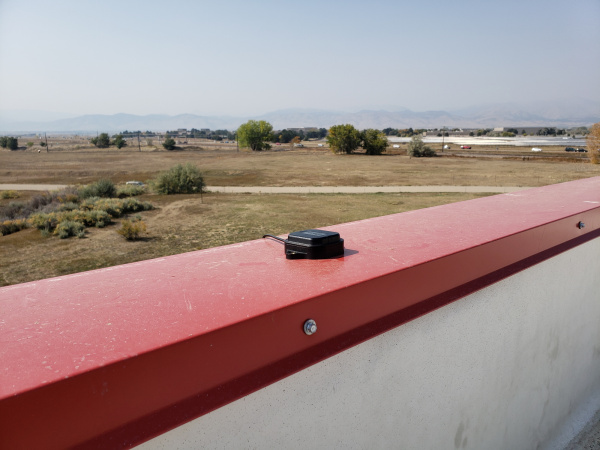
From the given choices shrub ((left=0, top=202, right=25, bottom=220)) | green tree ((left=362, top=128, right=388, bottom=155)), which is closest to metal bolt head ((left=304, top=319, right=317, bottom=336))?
shrub ((left=0, top=202, right=25, bottom=220))

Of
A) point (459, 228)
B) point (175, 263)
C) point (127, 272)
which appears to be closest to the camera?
point (127, 272)

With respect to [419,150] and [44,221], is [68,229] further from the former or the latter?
[419,150]

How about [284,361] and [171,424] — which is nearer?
[171,424]

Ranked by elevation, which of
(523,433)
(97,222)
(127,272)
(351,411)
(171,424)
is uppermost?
(127,272)

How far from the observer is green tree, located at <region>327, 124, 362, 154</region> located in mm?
58062

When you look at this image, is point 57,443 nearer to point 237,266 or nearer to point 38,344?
point 38,344

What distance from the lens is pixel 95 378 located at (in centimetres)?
94

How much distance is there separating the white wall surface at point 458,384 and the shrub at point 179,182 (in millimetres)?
23051

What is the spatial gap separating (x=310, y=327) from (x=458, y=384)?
3.14 feet

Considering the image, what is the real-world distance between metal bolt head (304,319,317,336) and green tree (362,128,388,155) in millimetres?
57401

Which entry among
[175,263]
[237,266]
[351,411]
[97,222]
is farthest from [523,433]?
[97,222]

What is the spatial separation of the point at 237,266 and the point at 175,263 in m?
0.27

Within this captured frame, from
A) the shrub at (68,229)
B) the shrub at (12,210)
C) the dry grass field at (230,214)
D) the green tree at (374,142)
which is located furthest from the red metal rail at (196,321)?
the green tree at (374,142)

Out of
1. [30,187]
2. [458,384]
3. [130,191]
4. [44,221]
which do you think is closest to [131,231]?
[44,221]
